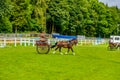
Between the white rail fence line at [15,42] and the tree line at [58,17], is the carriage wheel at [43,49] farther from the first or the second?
the tree line at [58,17]

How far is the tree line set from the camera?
269 feet

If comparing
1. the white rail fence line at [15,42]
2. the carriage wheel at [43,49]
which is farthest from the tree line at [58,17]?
the carriage wheel at [43,49]

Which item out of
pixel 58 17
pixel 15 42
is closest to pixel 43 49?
pixel 15 42

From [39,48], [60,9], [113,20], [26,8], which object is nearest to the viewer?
[39,48]

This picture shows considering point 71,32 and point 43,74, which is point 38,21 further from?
point 43,74

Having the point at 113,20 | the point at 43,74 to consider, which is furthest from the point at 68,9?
the point at 43,74

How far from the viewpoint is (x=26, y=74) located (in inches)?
670

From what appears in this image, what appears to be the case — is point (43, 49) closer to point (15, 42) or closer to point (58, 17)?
point (15, 42)

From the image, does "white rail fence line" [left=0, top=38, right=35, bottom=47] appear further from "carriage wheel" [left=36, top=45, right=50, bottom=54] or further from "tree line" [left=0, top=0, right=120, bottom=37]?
"carriage wheel" [left=36, top=45, right=50, bottom=54]

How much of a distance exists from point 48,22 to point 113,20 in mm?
50923

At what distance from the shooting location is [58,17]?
104 meters

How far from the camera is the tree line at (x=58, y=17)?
82000mm

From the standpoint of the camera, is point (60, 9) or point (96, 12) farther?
point (96, 12)

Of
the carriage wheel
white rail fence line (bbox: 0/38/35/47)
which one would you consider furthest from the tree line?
the carriage wheel
